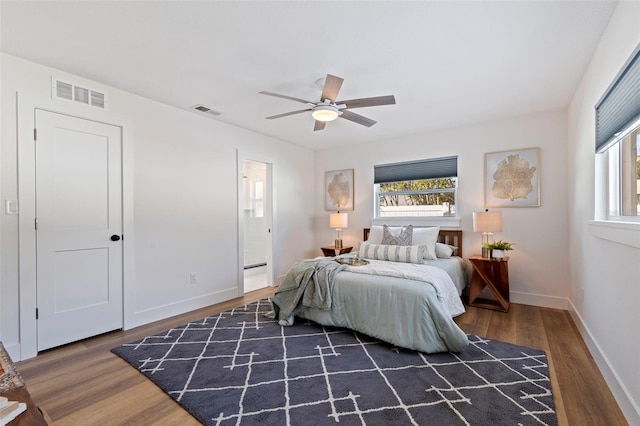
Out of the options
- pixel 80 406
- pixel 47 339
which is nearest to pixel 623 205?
pixel 80 406

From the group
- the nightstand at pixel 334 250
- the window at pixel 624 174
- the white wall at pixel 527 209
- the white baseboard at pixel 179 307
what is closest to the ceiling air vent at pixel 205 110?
the white baseboard at pixel 179 307

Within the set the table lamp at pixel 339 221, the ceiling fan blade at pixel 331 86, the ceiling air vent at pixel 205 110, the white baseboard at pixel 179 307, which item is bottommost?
the white baseboard at pixel 179 307

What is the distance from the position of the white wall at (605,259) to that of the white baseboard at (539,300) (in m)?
0.31

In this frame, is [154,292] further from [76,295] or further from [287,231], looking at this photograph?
[287,231]

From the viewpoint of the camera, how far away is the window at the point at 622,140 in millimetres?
1691

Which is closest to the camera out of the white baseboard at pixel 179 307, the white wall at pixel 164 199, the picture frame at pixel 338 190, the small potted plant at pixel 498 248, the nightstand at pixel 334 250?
the white wall at pixel 164 199

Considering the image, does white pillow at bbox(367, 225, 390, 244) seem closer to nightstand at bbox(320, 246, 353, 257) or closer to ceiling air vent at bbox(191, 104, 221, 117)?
nightstand at bbox(320, 246, 353, 257)

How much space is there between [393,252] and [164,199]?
2.89m

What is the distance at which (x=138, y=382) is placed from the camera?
2127mm

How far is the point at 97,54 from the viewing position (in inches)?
95.6

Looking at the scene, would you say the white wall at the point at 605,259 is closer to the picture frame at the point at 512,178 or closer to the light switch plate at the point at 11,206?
the picture frame at the point at 512,178

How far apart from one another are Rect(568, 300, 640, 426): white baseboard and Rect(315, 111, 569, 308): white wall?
42.6 inches

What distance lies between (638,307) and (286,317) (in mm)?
2702

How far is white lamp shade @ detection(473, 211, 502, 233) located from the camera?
3.71 meters
